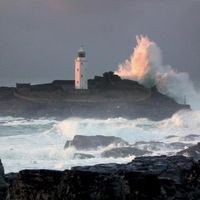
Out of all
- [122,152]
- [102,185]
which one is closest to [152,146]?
[122,152]

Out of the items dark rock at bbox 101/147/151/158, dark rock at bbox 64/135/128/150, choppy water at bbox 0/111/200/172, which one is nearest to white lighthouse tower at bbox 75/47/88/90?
choppy water at bbox 0/111/200/172

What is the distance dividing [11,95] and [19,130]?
25.9 meters

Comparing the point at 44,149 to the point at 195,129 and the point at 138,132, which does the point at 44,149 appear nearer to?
the point at 138,132

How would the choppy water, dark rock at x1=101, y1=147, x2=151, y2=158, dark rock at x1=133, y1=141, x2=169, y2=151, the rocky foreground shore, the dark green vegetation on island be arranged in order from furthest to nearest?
1. the dark green vegetation on island
2. dark rock at x1=133, y1=141, x2=169, y2=151
3. dark rock at x1=101, y1=147, x2=151, y2=158
4. the choppy water
5. the rocky foreground shore

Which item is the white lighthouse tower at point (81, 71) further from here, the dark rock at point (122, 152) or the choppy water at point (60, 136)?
the dark rock at point (122, 152)

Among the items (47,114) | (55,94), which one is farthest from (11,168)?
(55,94)

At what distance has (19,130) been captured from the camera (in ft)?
157

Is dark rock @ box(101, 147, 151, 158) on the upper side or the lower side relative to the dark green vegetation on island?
lower

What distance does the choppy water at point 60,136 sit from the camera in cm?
2662

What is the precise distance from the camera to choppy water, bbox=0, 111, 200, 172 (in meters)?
26.6

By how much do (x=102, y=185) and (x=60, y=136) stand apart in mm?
39414

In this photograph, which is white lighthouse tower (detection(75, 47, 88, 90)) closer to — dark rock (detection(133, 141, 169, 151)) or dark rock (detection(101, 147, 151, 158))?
dark rock (detection(133, 141, 169, 151))

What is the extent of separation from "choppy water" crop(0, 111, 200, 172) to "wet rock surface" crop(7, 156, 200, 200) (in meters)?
18.6

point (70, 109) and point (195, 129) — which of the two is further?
point (70, 109)
